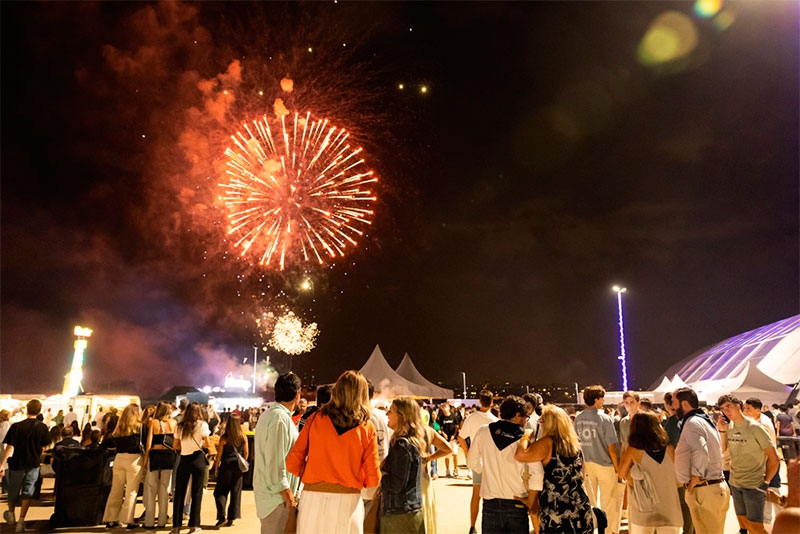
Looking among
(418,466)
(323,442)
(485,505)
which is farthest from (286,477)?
(485,505)

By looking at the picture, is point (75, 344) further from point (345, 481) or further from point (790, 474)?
point (790, 474)

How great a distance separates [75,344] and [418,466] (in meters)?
44.3

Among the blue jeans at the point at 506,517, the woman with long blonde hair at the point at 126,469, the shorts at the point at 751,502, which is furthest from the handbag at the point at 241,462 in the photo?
the shorts at the point at 751,502

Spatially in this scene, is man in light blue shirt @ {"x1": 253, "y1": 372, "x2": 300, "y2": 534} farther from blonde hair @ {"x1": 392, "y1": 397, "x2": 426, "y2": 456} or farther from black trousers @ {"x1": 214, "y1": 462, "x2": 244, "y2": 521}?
black trousers @ {"x1": 214, "y1": 462, "x2": 244, "y2": 521}

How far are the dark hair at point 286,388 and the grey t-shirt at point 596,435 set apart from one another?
4.42 meters

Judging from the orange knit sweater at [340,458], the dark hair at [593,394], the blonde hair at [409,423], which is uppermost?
the dark hair at [593,394]

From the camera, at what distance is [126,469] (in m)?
9.15

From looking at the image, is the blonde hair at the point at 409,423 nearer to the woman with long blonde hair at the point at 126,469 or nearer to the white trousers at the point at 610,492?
the white trousers at the point at 610,492

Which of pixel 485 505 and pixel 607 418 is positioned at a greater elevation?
pixel 607 418

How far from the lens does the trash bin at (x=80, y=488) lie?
904 cm

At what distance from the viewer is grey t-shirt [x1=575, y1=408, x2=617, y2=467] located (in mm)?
7449

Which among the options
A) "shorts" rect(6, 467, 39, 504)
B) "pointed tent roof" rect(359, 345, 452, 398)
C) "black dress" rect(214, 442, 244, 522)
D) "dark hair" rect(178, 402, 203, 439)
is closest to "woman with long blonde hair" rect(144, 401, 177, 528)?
"dark hair" rect(178, 402, 203, 439)

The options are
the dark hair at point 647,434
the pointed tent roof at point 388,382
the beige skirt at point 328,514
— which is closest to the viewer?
the beige skirt at point 328,514

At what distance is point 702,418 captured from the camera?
19.4 ft
